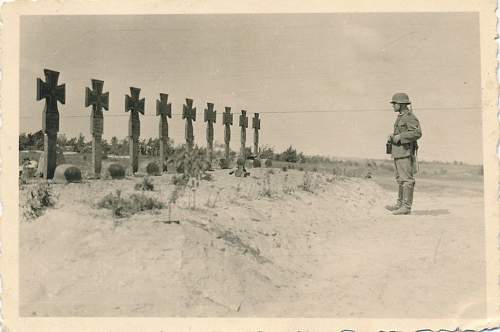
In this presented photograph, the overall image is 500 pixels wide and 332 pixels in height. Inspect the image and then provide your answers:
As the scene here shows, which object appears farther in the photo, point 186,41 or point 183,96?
point 183,96

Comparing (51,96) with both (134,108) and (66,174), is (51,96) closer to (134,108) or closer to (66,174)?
(66,174)

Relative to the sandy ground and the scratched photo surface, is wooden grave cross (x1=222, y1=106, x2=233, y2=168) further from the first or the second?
the sandy ground

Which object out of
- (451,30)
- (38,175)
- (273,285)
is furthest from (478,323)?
(38,175)

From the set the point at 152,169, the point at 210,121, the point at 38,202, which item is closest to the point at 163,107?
the point at 152,169

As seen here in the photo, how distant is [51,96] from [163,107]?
4.11m

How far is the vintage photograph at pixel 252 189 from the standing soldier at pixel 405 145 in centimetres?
3

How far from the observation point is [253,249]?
6449 mm

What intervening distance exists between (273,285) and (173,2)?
16.0 ft

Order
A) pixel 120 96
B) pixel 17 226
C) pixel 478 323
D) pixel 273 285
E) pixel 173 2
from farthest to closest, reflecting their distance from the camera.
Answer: pixel 120 96 < pixel 173 2 < pixel 17 226 < pixel 478 323 < pixel 273 285

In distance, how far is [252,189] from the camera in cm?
1022

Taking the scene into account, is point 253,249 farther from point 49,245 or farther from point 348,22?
point 348,22

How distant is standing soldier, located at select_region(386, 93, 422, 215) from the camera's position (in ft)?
30.5

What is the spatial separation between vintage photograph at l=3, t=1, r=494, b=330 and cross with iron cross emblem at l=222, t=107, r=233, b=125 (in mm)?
4014

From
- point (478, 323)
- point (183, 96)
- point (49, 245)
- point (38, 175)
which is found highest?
point (183, 96)
